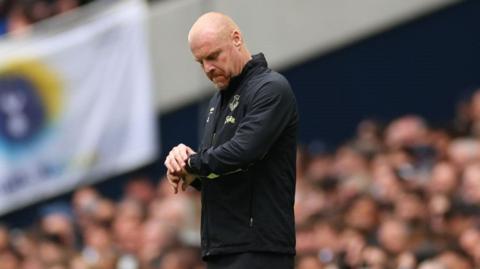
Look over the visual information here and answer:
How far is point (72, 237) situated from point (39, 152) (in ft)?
3.41

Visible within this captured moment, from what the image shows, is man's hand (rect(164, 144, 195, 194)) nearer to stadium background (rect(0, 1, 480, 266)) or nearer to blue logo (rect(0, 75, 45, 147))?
stadium background (rect(0, 1, 480, 266))

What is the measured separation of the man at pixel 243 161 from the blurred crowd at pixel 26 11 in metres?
7.49

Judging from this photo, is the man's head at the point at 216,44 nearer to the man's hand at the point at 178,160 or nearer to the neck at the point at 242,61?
the neck at the point at 242,61

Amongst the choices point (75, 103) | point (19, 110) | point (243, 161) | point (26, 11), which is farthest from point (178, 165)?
point (26, 11)

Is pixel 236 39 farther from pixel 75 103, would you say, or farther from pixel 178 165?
pixel 75 103

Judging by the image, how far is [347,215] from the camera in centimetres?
1012

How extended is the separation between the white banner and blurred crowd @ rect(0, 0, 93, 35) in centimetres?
20

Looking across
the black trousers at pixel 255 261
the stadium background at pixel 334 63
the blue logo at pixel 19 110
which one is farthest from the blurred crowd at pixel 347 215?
the black trousers at pixel 255 261

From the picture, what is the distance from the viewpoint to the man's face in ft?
19.4

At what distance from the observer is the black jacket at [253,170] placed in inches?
232

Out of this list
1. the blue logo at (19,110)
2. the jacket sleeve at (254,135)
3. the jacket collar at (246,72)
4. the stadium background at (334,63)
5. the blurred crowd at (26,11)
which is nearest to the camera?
the jacket sleeve at (254,135)

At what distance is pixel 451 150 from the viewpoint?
1026 centimetres

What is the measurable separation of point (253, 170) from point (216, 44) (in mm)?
535

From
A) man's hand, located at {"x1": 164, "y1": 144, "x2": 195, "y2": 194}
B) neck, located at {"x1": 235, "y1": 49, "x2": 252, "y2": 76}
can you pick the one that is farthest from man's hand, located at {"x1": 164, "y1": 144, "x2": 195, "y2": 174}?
neck, located at {"x1": 235, "y1": 49, "x2": 252, "y2": 76}
